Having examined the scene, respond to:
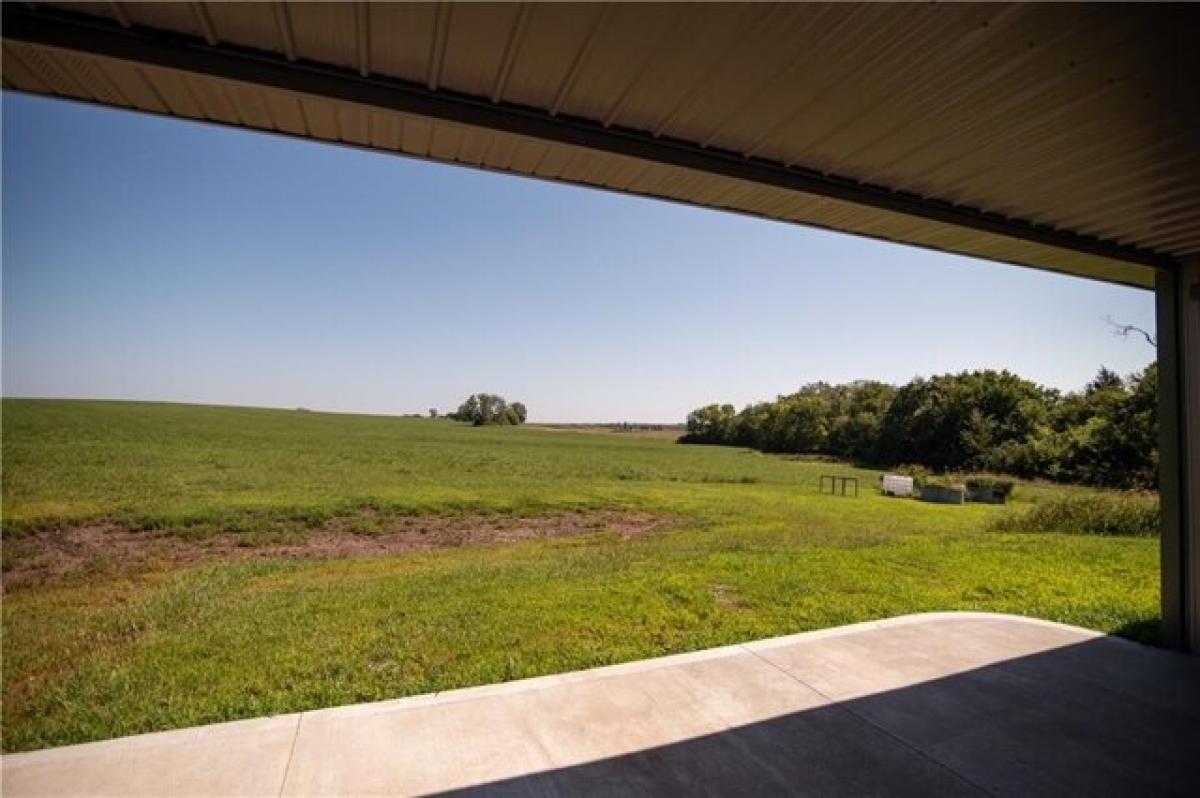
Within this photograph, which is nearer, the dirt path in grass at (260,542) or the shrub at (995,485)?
the dirt path in grass at (260,542)

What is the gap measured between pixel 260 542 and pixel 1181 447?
12212mm

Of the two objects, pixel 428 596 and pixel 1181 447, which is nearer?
pixel 1181 447

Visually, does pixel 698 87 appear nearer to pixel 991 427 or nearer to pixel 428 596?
pixel 428 596

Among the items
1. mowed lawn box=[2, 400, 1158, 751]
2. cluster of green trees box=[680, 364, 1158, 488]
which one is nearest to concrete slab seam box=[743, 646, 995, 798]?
mowed lawn box=[2, 400, 1158, 751]

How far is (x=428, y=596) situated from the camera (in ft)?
22.2

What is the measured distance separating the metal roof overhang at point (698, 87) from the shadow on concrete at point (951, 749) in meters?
2.95

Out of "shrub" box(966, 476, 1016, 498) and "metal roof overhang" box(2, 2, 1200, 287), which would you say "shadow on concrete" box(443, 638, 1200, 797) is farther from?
"shrub" box(966, 476, 1016, 498)

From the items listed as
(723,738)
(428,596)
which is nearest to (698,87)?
(723,738)

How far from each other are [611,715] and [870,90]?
3429 millimetres

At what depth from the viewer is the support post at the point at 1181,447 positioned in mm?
4742

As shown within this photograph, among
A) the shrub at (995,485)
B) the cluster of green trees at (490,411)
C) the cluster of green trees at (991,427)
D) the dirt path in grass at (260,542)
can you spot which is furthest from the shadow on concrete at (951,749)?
the cluster of green trees at (490,411)

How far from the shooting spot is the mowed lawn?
14.1 feet

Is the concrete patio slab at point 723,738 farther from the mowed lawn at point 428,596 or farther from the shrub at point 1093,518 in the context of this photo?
the shrub at point 1093,518

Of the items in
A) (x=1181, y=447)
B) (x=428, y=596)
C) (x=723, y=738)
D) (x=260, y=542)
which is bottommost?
(x=260, y=542)
